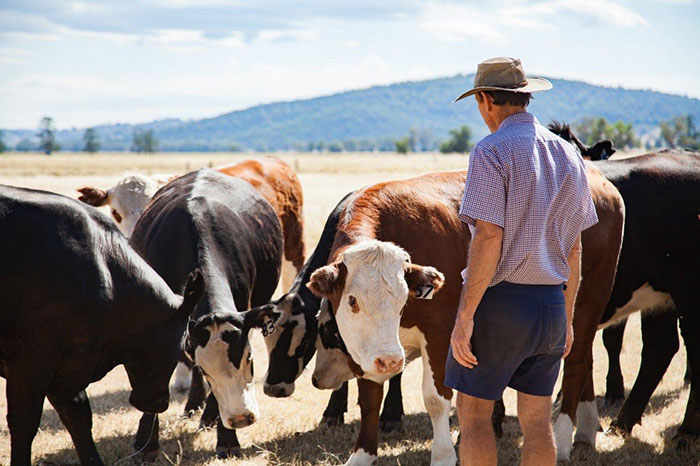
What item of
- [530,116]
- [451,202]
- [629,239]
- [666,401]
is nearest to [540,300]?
[530,116]

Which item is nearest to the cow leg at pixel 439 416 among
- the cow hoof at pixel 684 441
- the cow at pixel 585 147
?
the cow hoof at pixel 684 441

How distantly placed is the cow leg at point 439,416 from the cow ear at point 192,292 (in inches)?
70.8

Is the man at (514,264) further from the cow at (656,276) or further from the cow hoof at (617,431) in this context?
the cow hoof at (617,431)

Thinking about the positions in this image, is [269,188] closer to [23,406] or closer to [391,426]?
[391,426]

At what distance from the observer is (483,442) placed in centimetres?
390

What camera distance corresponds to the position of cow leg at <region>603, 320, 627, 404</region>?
26.2 ft

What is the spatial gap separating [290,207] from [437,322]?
4.79 meters

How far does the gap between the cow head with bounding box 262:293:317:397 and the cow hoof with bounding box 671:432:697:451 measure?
10.5ft

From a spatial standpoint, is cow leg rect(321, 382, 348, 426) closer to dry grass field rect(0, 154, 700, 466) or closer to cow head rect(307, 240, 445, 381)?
dry grass field rect(0, 154, 700, 466)

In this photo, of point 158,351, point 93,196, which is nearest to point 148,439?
point 158,351

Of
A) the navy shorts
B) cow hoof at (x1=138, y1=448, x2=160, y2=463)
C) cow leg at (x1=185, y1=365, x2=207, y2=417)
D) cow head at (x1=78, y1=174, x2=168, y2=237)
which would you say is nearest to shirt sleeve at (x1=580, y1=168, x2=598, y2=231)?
the navy shorts

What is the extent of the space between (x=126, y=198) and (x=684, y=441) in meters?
7.44

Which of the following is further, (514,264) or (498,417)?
(498,417)

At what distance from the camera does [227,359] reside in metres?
5.48
